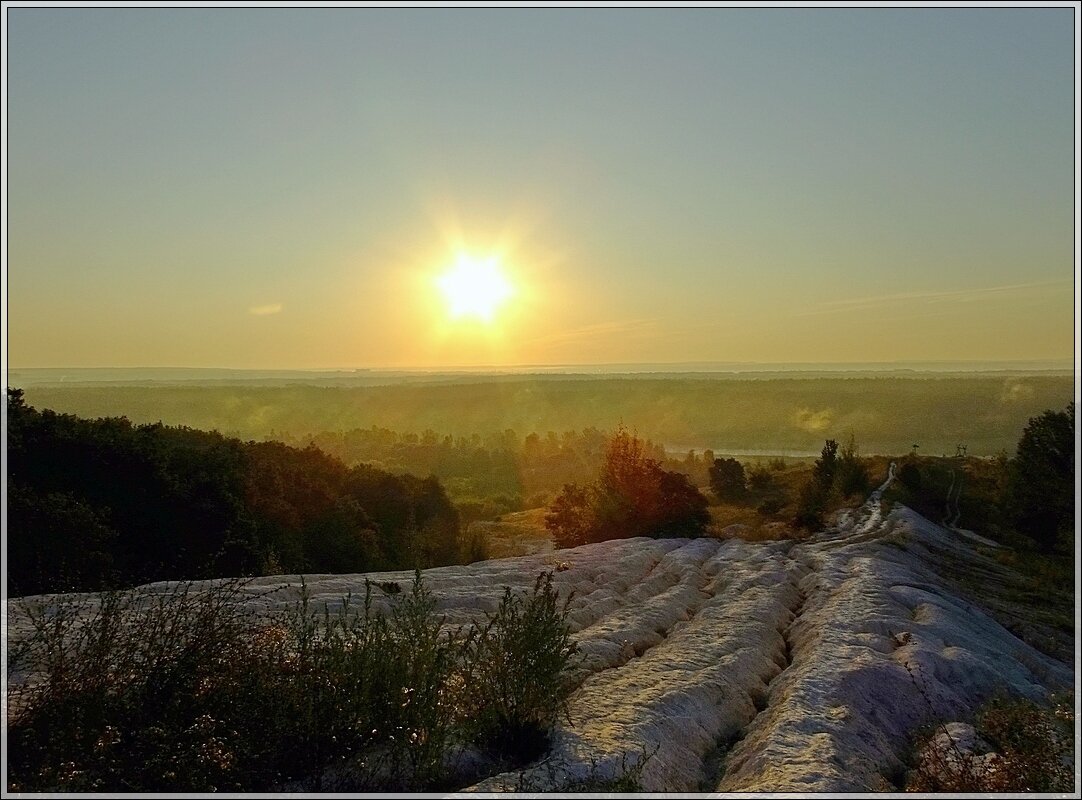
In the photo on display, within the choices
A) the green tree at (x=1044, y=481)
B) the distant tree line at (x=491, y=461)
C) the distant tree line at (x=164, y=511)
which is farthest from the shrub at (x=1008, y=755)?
the distant tree line at (x=491, y=461)

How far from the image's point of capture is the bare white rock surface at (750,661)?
660 centimetres

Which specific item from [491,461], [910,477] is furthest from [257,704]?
[491,461]

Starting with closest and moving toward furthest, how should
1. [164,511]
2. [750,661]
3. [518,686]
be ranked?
[518,686], [750,661], [164,511]

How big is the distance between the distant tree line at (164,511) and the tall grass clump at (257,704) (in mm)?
3834

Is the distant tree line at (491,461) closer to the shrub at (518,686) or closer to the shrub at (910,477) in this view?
the shrub at (910,477)

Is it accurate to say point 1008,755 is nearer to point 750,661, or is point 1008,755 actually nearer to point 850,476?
point 750,661

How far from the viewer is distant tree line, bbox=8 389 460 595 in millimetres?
13984

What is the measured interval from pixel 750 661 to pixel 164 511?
12501 mm

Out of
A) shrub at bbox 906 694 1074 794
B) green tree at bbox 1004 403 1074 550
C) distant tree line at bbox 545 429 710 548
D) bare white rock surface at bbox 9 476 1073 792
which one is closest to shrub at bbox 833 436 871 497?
green tree at bbox 1004 403 1074 550

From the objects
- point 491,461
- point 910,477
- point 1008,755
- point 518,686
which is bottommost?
point 491,461

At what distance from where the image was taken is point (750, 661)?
959 cm

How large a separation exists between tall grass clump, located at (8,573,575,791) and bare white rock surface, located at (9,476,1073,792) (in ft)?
2.00

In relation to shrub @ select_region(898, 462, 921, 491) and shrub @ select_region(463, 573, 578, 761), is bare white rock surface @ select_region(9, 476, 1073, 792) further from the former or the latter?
shrub @ select_region(898, 462, 921, 491)

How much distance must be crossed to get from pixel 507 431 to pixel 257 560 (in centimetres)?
10722
